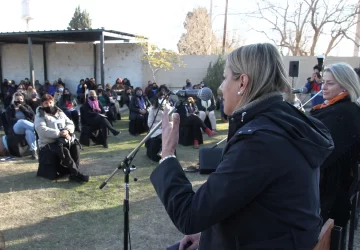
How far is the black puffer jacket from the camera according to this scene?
1.00m

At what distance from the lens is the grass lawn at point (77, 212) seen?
3.46m

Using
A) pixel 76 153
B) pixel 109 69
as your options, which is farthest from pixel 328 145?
pixel 109 69

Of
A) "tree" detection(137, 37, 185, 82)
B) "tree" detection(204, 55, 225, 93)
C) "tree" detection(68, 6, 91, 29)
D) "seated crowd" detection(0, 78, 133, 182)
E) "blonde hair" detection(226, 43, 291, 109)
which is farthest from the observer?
"tree" detection(68, 6, 91, 29)

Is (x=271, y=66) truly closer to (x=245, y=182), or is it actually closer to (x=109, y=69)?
(x=245, y=182)

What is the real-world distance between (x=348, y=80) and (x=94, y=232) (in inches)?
117

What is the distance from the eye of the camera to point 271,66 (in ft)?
3.74

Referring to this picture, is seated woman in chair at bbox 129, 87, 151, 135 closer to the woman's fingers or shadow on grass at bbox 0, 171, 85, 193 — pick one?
shadow on grass at bbox 0, 171, 85, 193

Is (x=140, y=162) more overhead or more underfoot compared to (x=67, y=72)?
more underfoot

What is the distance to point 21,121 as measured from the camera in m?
6.72

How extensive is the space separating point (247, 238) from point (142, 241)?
261cm

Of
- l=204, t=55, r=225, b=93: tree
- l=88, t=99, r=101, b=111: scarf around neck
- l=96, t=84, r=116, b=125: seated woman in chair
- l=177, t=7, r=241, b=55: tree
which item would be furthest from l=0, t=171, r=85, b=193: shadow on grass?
l=177, t=7, r=241, b=55: tree

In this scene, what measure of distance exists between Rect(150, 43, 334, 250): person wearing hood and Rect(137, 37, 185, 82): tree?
1697 centimetres

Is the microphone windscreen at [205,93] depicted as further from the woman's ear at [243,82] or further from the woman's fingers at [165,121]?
the woman's ear at [243,82]

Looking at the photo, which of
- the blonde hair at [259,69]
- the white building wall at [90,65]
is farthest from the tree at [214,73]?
the blonde hair at [259,69]
